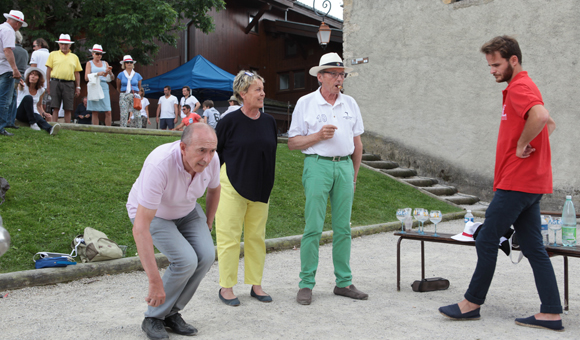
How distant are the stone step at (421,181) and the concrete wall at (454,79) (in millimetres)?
A: 372

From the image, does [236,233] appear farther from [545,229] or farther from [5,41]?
[5,41]

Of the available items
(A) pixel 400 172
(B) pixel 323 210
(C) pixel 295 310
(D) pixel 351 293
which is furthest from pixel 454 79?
(C) pixel 295 310

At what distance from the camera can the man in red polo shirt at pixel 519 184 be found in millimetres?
3414

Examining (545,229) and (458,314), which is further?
(545,229)

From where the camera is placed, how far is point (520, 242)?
3654 millimetres

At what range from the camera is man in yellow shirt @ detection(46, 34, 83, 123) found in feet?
32.2

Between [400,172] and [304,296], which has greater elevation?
[400,172]

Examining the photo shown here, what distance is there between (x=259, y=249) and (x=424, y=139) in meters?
10.1

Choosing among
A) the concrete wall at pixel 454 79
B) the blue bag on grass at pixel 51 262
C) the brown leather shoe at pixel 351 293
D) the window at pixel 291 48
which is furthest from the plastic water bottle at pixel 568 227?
the window at pixel 291 48

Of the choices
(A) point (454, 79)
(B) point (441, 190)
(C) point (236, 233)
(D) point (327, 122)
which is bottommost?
(B) point (441, 190)

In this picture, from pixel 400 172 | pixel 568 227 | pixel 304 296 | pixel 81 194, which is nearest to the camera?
pixel 568 227

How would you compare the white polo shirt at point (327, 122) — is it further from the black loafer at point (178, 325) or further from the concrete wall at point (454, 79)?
the concrete wall at point (454, 79)

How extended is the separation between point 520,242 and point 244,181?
227 cm

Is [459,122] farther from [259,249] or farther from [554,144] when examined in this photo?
[259,249]
